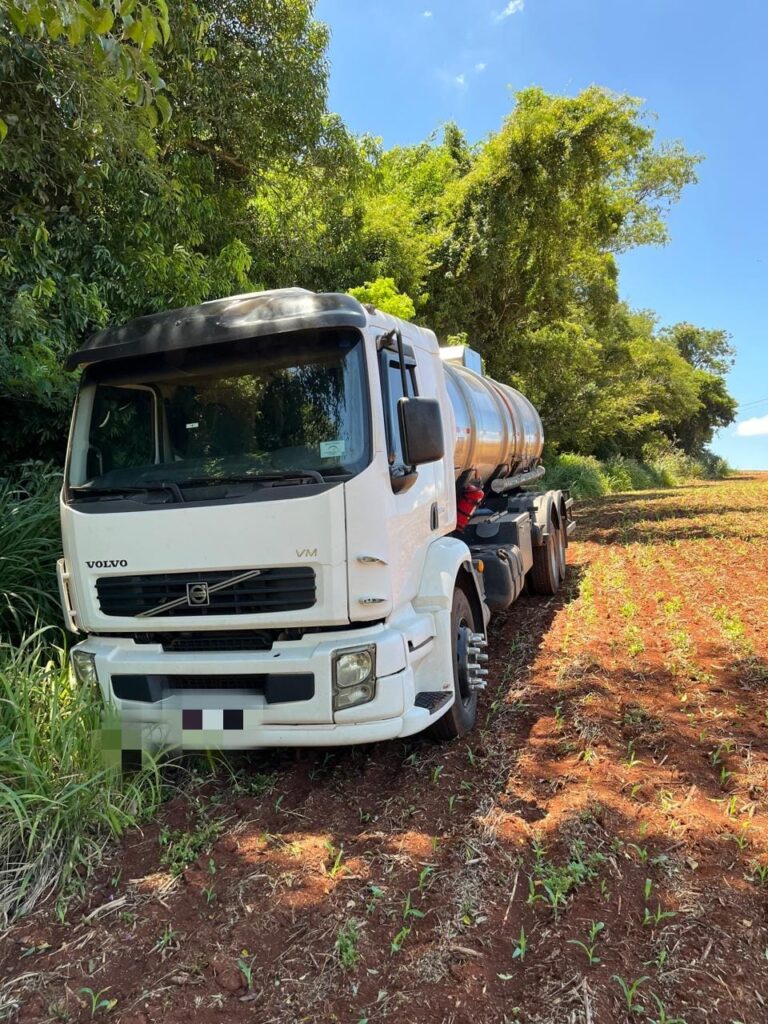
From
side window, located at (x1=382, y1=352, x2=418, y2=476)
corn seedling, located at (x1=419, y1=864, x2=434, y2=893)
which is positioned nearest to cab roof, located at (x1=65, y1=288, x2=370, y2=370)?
side window, located at (x1=382, y1=352, x2=418, y2=476)

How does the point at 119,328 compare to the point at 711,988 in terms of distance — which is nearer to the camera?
the point at 711,988

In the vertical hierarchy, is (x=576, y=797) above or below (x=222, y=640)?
below

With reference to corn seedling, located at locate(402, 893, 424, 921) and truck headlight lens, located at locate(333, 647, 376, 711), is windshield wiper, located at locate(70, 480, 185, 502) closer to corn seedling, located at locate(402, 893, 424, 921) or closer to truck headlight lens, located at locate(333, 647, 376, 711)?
truck headlight lens, located at locate(333, 647, 376, 711)

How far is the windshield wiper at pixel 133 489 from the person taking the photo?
3.78m

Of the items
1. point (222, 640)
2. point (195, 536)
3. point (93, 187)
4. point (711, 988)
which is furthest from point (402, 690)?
point (93, 187)

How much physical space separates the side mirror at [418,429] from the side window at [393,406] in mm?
35

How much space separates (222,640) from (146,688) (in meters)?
0.51

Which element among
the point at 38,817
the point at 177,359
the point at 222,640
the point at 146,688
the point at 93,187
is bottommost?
the point at 38,817

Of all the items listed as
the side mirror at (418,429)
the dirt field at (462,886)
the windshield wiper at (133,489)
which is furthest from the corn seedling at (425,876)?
the windshield wiper at (133,489)

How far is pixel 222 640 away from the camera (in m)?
3.84

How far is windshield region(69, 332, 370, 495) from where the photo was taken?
148 inches

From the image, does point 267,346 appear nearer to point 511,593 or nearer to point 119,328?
point 119,328

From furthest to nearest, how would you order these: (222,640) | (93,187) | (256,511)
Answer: (93,187), (222,640), (256,511)

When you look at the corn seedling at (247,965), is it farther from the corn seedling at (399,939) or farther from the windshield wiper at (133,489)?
the windshield wiper at (133,489)
